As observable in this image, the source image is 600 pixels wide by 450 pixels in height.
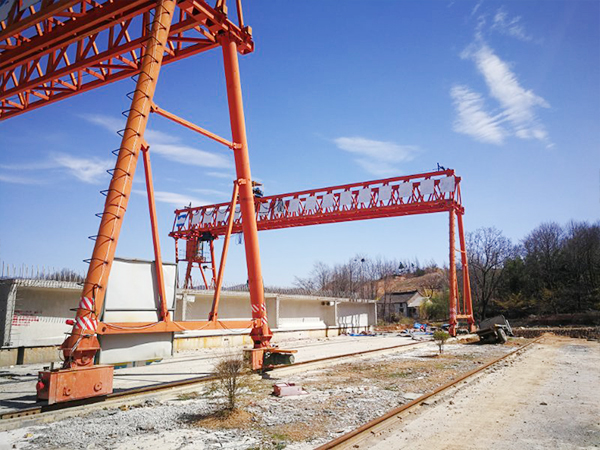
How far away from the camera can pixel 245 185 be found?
420 inches

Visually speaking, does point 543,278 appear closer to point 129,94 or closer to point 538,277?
point 538,277

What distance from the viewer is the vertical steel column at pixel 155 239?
348 inches

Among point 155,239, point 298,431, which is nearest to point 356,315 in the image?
point 155,239

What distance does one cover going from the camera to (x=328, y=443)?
4.96 meters

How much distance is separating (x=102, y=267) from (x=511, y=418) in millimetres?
6977

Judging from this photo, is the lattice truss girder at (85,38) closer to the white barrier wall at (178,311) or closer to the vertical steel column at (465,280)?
the white barrier wall at (178,311)

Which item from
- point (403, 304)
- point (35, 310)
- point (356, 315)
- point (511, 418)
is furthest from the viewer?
point (403, 304)

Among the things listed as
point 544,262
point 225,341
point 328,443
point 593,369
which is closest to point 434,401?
point 328,443

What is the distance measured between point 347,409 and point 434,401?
178cm

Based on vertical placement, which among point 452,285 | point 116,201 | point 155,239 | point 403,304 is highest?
point 116,201

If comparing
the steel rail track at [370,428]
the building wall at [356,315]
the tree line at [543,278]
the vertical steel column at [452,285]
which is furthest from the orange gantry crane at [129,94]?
the tree line at [543,278]

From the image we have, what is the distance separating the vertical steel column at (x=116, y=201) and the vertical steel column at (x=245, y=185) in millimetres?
2704

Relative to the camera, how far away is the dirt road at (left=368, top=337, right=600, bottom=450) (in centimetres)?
521

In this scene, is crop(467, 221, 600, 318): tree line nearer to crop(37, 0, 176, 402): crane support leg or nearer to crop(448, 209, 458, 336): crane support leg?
crop(448, 209, 458, 336): crane support leg
